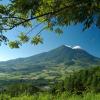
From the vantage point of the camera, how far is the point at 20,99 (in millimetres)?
16047

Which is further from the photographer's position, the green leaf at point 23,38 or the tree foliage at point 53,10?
the green leaf at point 23,38

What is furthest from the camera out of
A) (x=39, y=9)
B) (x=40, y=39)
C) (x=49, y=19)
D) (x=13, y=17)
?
(x=40, y=39)

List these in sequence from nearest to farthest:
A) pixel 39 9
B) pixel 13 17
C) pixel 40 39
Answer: pixel 13 17 → pixel 39 9 → pixel 40 39

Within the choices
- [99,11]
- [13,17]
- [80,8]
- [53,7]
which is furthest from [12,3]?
[99,11]

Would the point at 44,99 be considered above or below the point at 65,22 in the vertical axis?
below

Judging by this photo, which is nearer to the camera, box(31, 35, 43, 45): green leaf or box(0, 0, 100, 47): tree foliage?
box(0, 0, 100, 47): tree foliage

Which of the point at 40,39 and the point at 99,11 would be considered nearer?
the point at 99,11

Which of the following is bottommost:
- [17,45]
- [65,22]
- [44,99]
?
[44,99]

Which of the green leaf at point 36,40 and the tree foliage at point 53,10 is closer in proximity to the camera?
the tree foliage at point 53,10

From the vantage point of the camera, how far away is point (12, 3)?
14.5 meters

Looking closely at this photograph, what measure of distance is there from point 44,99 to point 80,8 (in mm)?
4735

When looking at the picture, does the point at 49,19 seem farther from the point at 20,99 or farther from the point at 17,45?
the point at 20,99

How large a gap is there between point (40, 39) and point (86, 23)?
11.5ft

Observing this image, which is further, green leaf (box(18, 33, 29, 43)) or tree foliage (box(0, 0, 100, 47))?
green leaf (box(18, 33, 29, 43))
